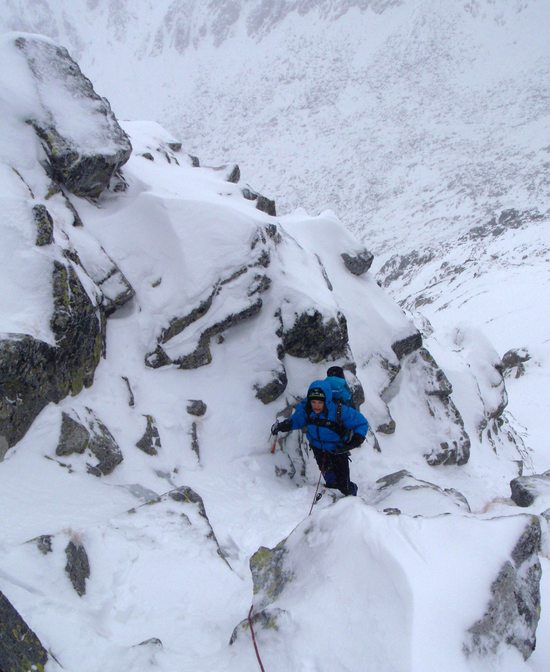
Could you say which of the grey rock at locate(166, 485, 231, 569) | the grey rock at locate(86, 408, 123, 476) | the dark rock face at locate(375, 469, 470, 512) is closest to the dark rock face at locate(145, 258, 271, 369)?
the grey rock at locate(86, 408, 123, 476)

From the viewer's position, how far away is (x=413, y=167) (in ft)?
202

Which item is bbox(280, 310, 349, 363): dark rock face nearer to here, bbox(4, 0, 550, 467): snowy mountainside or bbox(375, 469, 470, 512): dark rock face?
bbox(375, 469, 470, 512): dark rock face

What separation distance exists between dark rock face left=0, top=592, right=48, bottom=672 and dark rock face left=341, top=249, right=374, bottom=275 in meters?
11.2

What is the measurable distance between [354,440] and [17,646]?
460cm

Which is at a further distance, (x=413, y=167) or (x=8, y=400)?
(x=413, y=167)

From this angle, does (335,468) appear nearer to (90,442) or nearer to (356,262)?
(90,442)

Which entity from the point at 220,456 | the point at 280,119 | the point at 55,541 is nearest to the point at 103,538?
the point at 55,541

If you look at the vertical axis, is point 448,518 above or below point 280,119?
above

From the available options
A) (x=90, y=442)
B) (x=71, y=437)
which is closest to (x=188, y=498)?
(x=90, y=442)

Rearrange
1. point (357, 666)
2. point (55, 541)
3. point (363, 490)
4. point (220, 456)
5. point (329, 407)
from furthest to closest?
point (363, 490) < point (220, 456) < point (329, 407) < point (55, 541) < point (357, 666)

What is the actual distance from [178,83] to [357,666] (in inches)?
3691

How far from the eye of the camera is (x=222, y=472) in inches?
297

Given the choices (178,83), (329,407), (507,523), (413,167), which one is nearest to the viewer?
(507,523)

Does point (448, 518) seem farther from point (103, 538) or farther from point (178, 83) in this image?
point (178, 83)
